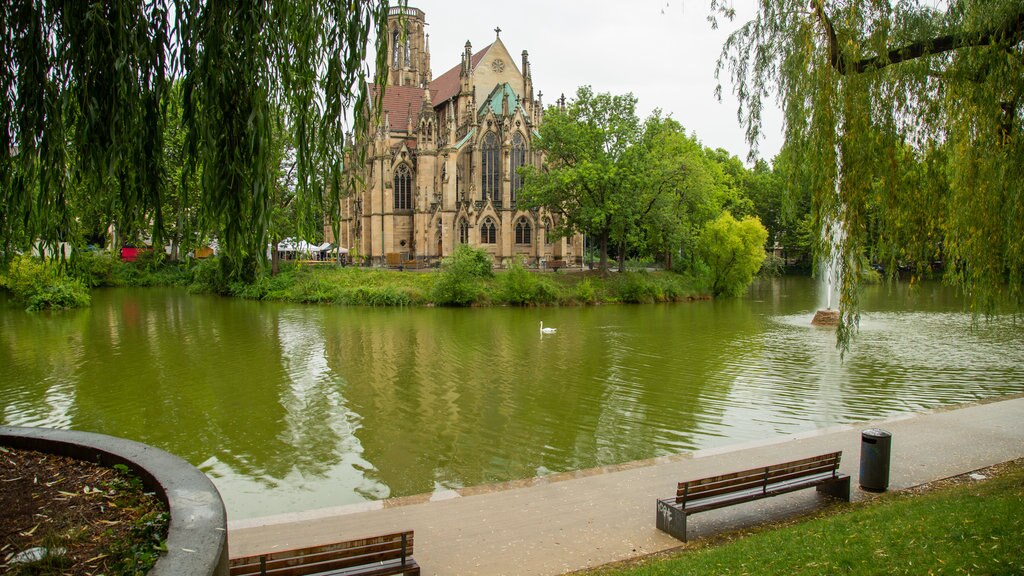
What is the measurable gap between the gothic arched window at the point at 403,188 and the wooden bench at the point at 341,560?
48.5 m

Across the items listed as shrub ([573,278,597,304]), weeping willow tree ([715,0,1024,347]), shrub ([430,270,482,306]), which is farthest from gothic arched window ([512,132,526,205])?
weeping willow tree ([715,0,1024,347])

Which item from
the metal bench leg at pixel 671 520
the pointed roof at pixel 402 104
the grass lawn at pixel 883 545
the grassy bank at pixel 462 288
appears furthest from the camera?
the pointed roof at pixel 402 104

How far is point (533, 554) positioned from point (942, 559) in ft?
11.0

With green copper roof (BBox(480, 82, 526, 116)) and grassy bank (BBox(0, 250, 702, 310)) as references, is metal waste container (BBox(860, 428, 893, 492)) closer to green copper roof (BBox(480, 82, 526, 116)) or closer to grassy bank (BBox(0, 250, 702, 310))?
grassy bank (BBox(0, 250, 702, 310))

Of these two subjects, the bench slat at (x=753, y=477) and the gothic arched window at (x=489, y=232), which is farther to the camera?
the gothic arched window at (x=489, y=232)

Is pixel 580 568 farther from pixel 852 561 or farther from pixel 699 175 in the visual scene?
pixel 699 175

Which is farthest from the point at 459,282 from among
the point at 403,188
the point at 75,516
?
the point at 75,516

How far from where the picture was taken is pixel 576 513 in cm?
732

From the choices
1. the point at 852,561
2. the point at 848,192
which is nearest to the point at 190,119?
the point at 852,561

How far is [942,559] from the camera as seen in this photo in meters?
5.42

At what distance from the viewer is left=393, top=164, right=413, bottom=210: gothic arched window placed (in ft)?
173

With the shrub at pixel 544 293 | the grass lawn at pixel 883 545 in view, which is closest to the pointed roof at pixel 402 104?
the shrub at pixel 544 293

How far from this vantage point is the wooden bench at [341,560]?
5004 millimetres

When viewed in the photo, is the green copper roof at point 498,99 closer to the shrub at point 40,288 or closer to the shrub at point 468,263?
the shrub at point 468,263
